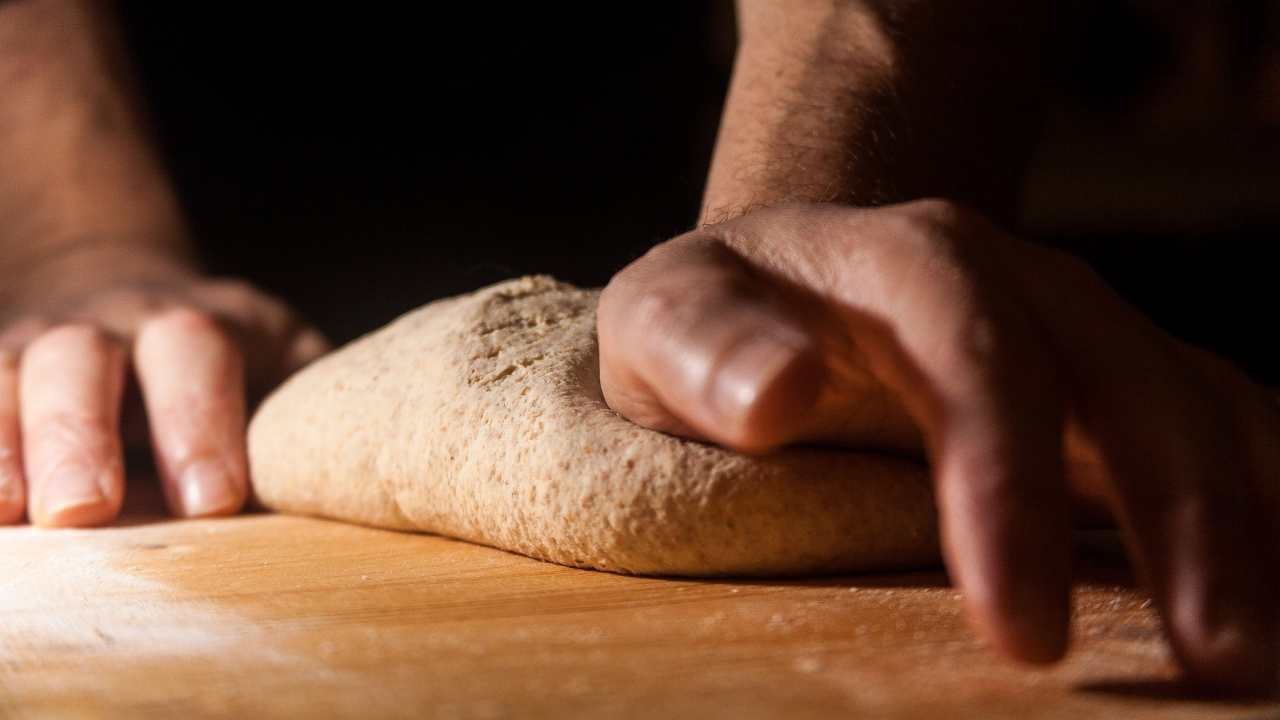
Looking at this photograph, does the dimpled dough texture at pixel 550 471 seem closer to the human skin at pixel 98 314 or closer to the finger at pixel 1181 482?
the human skin at pixel 98 314

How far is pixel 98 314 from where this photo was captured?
1.75m

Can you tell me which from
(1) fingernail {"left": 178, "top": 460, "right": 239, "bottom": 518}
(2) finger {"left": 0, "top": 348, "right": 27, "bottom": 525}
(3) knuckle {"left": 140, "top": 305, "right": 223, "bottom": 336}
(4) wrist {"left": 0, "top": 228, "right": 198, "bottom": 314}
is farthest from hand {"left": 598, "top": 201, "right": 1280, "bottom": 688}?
(4) wrist {"left": 0, "top": 228, "right": 198, "bottom": 314}

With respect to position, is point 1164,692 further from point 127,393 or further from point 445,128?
point 445,128

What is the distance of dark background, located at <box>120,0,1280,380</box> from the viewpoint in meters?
2.44

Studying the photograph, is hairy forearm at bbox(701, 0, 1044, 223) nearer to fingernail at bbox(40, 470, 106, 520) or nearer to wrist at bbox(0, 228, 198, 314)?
fingernail at bbox(40, 470, 106, 520)

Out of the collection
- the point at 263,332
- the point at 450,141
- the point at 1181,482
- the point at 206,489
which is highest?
the point at 450,141

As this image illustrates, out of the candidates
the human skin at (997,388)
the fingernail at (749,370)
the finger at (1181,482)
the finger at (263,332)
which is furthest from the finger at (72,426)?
the finger at (1181,482)

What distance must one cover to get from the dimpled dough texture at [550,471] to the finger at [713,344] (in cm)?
13

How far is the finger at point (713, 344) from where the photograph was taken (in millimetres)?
627

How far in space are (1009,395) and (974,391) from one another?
2 cm

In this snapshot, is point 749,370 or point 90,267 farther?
point 90,267

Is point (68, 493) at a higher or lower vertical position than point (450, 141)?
lower

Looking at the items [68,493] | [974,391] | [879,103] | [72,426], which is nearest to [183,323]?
[72,426]

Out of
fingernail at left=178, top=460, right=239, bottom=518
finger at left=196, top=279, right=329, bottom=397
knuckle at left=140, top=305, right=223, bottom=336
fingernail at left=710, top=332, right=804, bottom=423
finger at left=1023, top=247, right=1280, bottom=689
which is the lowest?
fingernail at left=178, top=460, right=239, bottom=518
